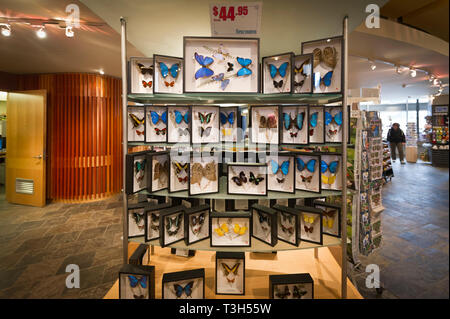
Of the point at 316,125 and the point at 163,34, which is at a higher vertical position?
the point at 163,34

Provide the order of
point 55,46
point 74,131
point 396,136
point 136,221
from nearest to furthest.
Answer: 1. point 136,221
2. point 55,46
3. point 74,131
4. point 396,136

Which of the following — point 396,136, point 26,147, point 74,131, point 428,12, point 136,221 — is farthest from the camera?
point 396,136

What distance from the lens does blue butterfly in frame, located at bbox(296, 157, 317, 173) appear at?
1.61 metres

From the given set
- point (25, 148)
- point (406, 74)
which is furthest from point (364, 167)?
point (25, 148)

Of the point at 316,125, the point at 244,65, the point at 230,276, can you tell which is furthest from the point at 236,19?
the point at 230,276

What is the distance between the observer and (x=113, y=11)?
151cm

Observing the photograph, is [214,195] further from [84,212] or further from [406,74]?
[406,74]

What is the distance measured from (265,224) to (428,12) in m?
1.61

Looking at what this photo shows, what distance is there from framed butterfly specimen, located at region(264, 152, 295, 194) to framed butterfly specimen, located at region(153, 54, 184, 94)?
81 centimetres

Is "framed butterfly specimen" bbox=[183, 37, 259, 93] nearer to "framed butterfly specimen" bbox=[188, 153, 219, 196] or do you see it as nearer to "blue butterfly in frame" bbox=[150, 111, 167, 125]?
"blue butterfly in frame" bbox=[150, 111, 167, 125]

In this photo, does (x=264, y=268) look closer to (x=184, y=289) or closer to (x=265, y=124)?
(x=184, y=289)

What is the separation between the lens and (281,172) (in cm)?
162

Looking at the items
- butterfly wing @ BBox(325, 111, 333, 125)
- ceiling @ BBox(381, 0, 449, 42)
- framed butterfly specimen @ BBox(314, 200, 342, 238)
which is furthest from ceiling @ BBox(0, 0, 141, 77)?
framed butterfly specimen @ BBox(314, 200, 342, 238)

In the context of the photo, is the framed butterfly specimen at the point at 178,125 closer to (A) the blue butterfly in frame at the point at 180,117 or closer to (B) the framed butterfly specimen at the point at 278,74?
(A) the blue butterfly in frame at the point at 180,117
